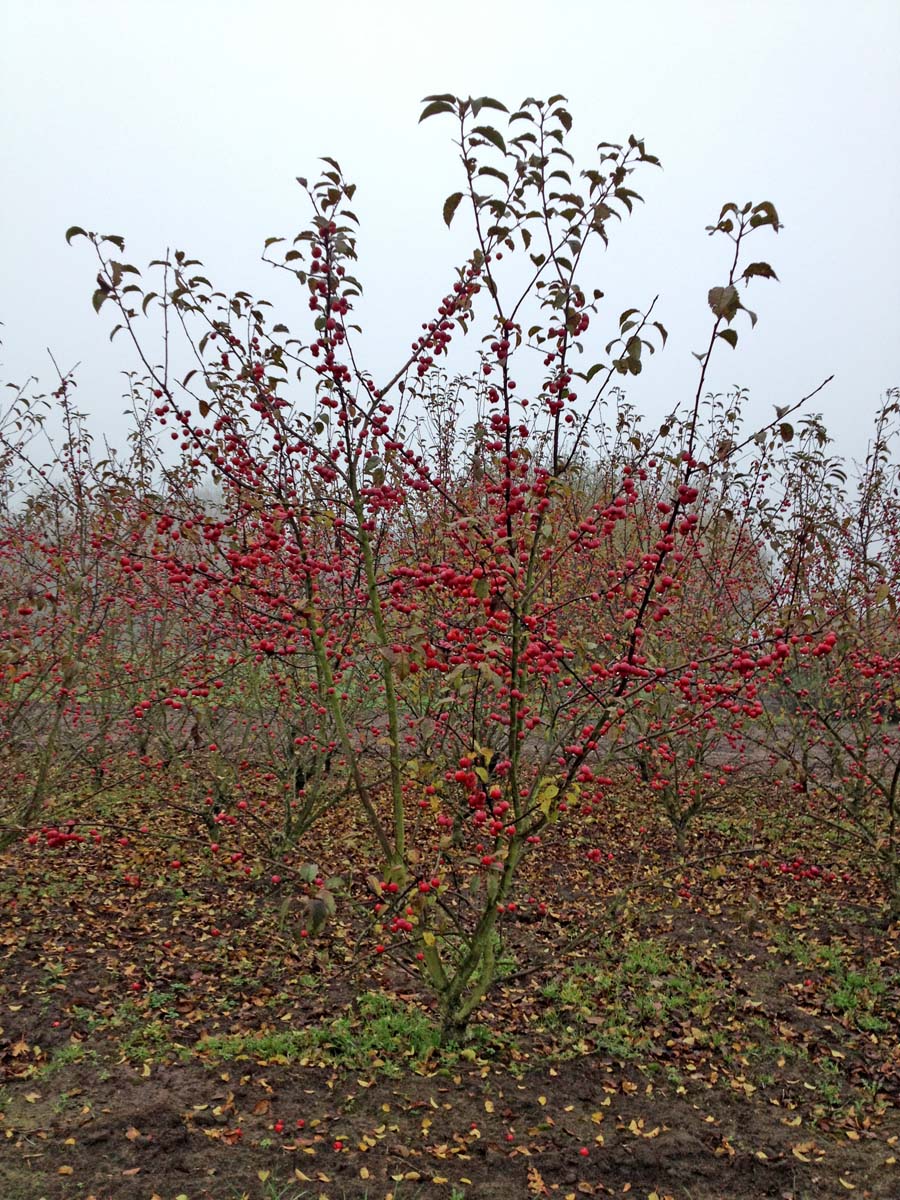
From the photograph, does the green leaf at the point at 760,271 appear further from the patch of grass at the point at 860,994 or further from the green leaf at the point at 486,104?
the patch of grass at the point at 860,994

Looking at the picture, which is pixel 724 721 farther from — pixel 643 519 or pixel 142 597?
pixel 142 597

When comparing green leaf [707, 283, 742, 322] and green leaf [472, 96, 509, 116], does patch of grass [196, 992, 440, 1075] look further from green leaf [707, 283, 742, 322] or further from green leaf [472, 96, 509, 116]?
green leaf [472, 96, 509, 116]

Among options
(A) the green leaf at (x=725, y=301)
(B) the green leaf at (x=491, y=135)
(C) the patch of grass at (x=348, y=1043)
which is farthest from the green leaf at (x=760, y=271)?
(C) the patch of grass at (x=348, y=1043)

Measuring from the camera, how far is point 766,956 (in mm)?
5676

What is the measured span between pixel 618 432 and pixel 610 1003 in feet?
20.1

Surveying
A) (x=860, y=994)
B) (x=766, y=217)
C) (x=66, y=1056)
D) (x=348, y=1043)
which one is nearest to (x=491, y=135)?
(x=766, y=217)

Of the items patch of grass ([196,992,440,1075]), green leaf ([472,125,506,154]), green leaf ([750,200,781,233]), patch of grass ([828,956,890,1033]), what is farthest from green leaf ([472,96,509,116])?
patch of grass ([828,956,890,1033])

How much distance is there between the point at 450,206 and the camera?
137 inches

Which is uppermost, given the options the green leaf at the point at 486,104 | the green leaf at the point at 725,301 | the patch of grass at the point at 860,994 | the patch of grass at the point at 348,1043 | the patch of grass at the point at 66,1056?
the green leaf at the point at 486,104

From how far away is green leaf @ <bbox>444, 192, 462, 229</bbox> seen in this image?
3.45m

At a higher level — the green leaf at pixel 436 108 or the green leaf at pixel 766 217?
the green leaf at pixel 436 108

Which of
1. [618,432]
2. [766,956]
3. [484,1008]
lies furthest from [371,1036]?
[618,432]

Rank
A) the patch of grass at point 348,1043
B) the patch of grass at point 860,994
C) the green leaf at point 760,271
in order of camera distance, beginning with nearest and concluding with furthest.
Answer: the green leaf at point 760,271
the patch of grass at point 348,1043
the patch of grass at point 860,994

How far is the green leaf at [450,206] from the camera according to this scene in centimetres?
345
